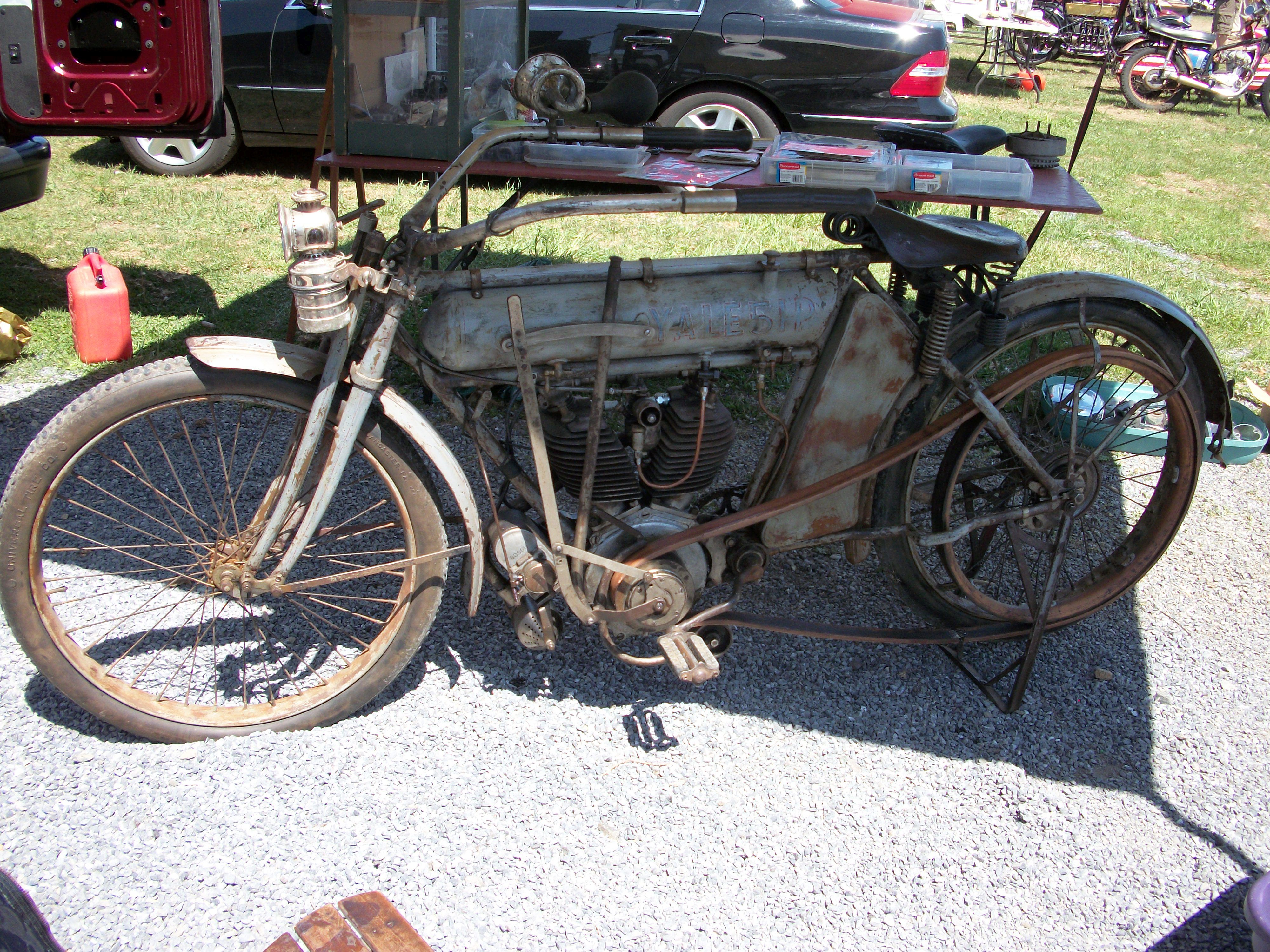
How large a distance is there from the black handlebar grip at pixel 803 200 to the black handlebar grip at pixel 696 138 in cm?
27

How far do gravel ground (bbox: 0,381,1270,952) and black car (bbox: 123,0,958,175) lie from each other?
14.9 feet

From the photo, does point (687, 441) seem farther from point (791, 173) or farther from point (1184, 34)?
point (1184, 34)

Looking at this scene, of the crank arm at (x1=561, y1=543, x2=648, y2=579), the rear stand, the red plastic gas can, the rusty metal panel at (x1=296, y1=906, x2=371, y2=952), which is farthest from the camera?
the red plastic gas can

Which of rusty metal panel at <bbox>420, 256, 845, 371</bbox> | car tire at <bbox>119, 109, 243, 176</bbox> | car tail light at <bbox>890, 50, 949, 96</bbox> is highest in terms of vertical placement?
car tail light at <bbox>890, 50, 949, 96</bbox>

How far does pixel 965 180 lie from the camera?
283 cm

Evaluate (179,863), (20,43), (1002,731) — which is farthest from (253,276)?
(1002,731)

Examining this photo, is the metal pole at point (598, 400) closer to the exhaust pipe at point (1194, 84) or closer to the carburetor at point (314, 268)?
the carburetor at point (314, 268)

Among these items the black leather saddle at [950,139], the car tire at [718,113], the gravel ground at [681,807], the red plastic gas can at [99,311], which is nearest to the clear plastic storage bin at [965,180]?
the black leather saddle at [950,139]

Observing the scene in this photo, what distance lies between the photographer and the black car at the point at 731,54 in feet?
20.6

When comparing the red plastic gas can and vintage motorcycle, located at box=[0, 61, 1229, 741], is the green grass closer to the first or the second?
the red plastic gas can

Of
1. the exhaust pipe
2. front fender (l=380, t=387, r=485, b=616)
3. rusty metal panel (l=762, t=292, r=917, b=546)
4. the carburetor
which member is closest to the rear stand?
rusty metal panel (l=762, t=292, r=917, b=546)

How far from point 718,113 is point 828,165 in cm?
389

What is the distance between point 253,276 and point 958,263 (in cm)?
403

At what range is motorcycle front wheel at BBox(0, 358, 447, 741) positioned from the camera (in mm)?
2129
